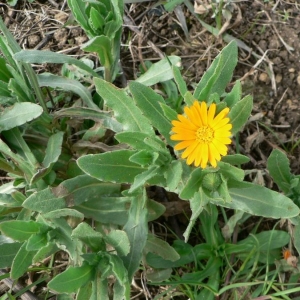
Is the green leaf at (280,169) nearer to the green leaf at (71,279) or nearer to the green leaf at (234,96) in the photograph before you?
the green leaf at (234,96)

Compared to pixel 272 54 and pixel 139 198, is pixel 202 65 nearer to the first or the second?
pixel 272 54

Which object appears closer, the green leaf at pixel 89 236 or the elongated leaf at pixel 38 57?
the green leaf at pixel 89 236

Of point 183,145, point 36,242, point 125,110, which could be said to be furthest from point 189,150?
point 36,242

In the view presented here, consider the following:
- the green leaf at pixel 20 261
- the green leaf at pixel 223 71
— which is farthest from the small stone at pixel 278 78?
the green leaf at pixel 20 261

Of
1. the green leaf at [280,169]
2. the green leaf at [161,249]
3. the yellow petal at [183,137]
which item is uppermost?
the yellow petal at [183,137]

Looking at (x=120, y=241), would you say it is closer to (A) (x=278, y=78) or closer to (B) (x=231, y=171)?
(B) (x=231, y=171)

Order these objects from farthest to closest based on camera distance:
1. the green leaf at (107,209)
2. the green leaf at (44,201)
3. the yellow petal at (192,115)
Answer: the green leaf at (107,209)
the green leaf at (44,201)
the yellow petal at (192,115)
